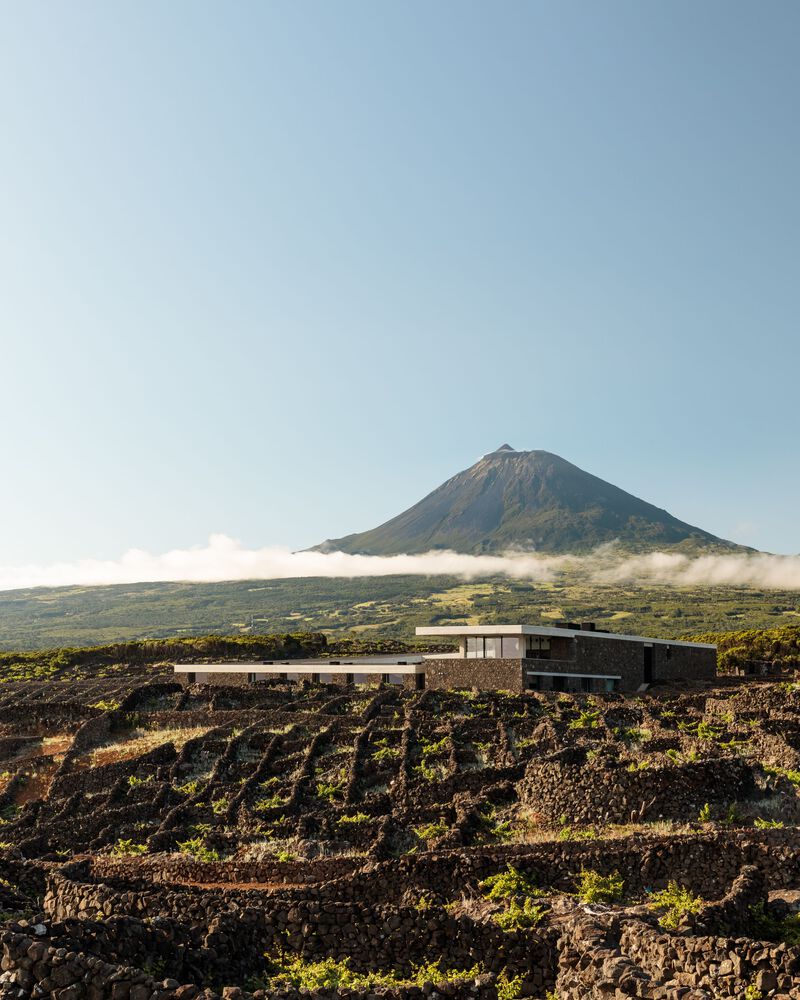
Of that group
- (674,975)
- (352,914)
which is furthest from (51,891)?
(674,975)

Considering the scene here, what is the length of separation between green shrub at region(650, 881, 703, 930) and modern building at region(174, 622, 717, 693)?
86.9 feet

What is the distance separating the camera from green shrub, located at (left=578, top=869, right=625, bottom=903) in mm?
17844

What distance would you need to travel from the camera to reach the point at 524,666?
1761 inches

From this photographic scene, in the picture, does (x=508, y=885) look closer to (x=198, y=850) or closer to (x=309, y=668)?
(x=198, y=850)

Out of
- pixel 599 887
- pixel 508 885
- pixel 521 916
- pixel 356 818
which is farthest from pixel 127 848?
pixel 521 916

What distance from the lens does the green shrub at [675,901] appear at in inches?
610

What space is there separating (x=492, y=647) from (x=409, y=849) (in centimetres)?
2403

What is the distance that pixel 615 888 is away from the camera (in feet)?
59.5

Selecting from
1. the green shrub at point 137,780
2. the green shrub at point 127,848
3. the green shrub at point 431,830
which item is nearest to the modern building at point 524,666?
the green shrub at point 137,780

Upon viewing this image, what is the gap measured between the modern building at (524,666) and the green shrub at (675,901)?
2649 centimetres

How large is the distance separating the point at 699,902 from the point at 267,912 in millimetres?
8025

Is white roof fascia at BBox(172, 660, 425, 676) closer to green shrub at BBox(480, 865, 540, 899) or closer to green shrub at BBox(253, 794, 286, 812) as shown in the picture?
green shrub at BBox(253, 794, 286, 812)

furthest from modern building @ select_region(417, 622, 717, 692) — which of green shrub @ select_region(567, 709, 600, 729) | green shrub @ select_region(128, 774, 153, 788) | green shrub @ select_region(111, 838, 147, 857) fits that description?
green shrub @ select_region(111, 838, 147, 857)

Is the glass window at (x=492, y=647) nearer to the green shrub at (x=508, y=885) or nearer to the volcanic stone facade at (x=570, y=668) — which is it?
the volcanic stone facade at (x=570, y=668)
